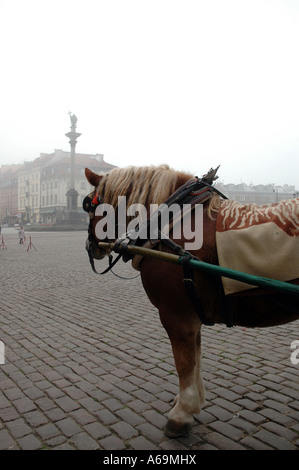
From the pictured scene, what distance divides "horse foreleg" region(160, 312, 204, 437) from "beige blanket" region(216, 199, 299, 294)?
1.66 feet

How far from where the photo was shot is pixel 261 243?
2201 mm

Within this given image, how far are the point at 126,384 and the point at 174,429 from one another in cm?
93

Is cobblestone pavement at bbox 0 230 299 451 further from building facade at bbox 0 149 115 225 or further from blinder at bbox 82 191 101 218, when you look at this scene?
building facade at bbox 0 149 115 225

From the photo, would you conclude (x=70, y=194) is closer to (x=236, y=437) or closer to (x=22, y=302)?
(x=22, y=302)

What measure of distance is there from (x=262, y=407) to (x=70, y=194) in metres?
46.2

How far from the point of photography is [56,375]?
361cm

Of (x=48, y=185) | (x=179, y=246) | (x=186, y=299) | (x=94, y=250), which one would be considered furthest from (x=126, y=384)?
(x=48, y=185)

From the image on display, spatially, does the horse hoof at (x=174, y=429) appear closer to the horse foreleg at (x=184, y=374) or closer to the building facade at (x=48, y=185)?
the horse foreleg at (x=184, y=374)

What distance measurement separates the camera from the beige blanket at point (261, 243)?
2.14 m

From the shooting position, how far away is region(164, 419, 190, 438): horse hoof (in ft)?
8.38

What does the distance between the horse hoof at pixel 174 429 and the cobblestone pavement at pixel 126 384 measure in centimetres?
6

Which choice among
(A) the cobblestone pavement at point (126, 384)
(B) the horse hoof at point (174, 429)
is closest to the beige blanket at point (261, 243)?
(B) the horse hoof at point (174, 429)

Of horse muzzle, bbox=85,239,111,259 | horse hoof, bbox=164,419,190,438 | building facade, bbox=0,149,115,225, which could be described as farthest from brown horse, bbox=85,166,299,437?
building facade, bbox=0,149,115,225

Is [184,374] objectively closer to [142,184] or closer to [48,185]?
[142,184]
